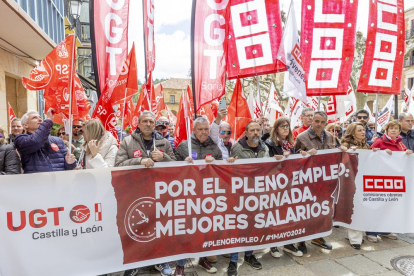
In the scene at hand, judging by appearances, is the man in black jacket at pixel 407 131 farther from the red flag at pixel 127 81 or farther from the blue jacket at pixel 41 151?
the blue jacket at pixel 41 151

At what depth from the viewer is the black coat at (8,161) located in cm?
316

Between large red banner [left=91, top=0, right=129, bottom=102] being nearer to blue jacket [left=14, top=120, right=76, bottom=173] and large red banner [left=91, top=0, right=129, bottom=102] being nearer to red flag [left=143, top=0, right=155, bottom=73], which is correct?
red flag [left=143, top=0, right=155, bottom=73]

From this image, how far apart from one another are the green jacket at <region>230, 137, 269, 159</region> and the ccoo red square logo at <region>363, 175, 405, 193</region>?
1.63m

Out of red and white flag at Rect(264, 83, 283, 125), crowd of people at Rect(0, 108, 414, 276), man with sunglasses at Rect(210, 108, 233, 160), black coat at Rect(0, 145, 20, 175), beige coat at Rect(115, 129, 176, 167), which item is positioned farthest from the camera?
red and white flag at Rect(264, 83, 283, 125)

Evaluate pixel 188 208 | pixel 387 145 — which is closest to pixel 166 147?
pixel 188 208

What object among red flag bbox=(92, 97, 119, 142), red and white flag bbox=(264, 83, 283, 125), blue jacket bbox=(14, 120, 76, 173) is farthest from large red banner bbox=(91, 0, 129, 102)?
red and white flag bbox=(264, 83, 283, 125)

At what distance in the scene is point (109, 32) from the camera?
4895mm

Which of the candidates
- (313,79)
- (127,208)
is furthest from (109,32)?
(313,79)

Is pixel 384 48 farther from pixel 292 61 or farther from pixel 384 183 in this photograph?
pixel 384 183

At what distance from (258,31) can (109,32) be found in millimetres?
2357

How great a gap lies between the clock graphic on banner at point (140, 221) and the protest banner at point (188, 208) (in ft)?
0.03

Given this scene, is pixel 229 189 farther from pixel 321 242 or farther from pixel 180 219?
pixel 321 242

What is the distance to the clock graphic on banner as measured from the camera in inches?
128

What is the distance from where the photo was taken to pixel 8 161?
10.4ft
